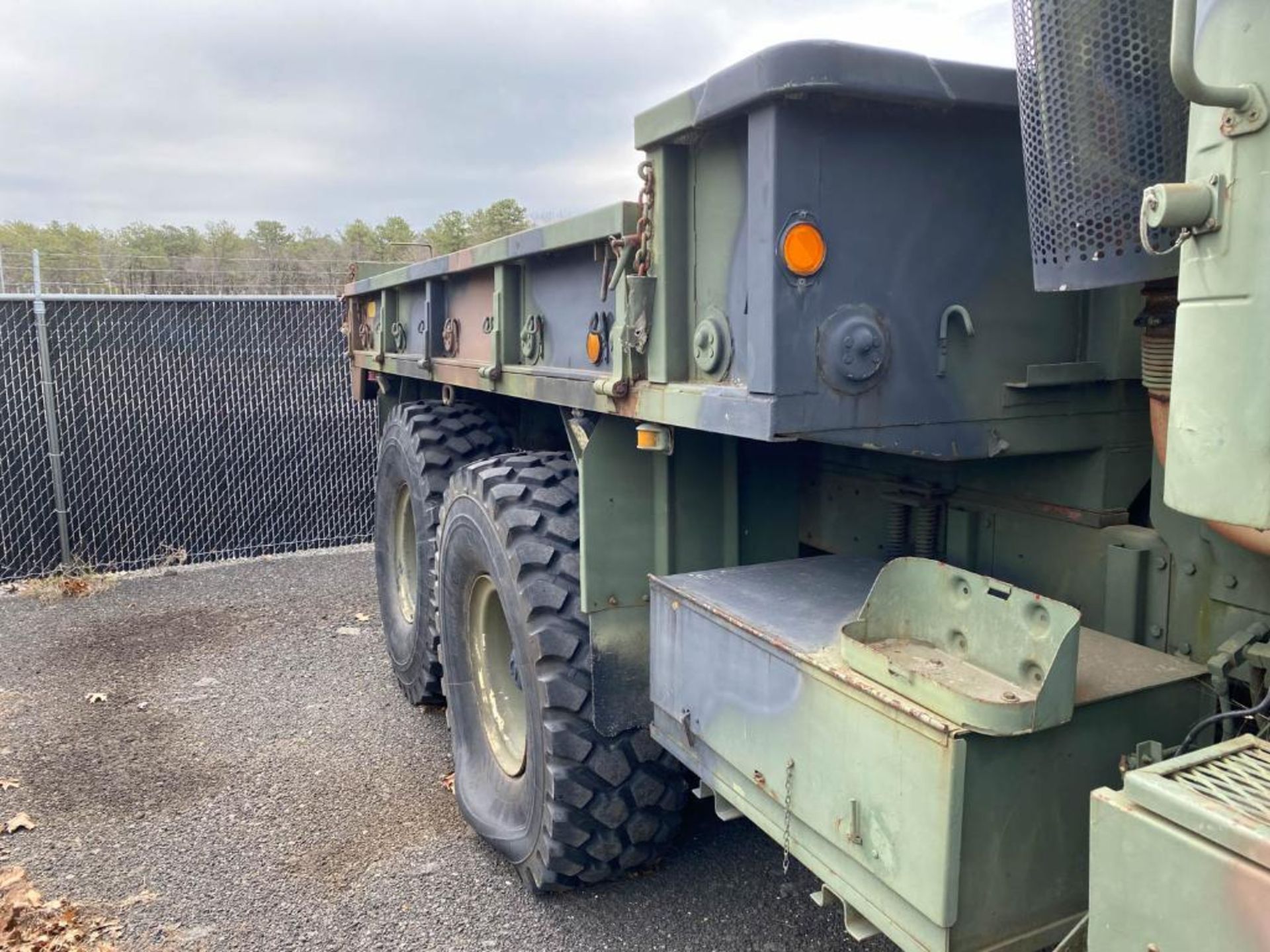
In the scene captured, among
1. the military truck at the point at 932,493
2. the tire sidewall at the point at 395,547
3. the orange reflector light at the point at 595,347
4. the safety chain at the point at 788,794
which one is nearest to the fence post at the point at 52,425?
the tire sidewall at the point at 395,547

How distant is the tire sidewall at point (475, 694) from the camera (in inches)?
126

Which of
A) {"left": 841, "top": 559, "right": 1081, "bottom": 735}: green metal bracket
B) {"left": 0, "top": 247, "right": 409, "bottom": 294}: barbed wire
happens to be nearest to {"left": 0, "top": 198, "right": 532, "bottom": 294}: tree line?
{"left": 0, "top": 247, "right": 409, "bottom": 294}: barbed wire

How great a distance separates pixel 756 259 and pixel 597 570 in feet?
4.10

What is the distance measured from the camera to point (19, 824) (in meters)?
4.07

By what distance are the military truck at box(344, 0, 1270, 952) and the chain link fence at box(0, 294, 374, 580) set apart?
5.86 m

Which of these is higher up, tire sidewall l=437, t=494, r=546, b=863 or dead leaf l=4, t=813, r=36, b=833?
tire sidewall l=437, t=494, r=546, b=863

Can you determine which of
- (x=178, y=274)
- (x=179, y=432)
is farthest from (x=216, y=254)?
(x=179, y=432)

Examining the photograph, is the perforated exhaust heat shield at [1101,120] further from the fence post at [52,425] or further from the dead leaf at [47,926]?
the fence post at [52,425]

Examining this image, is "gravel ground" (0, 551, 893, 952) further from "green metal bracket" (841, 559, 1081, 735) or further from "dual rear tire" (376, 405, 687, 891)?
"green metal bracket" (841, 559, 1081, 735)

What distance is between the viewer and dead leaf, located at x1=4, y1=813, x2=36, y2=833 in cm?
405

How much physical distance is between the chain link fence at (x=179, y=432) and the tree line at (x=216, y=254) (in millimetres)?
977

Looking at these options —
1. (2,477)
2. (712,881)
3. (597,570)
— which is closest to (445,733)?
(712,881)

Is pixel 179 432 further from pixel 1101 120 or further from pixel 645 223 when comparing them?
pixel 1101 120

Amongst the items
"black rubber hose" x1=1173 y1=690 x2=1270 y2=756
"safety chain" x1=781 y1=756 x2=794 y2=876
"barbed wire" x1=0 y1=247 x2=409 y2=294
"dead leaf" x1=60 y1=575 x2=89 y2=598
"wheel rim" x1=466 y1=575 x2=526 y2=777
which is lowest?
"dead leaf" x1=60 y1=575 x2=89 y2=598
